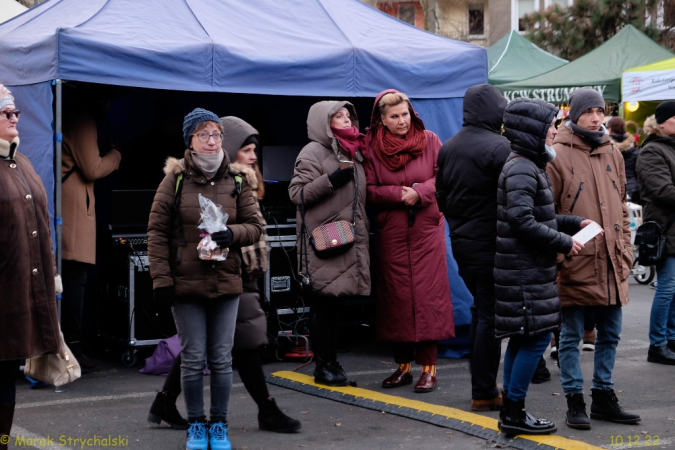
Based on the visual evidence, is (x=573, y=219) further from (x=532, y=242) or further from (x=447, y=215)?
(x=447, y=215)

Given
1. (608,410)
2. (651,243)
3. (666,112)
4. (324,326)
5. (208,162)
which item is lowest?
(608,410)

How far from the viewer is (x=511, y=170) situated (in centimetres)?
534

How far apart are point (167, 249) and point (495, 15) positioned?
36.8 metres

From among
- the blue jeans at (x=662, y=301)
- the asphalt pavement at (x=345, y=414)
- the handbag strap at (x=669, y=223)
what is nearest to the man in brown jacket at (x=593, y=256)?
the asphalt pavement at (x=345, y=414)

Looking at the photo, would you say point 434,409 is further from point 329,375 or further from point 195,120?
point 195,120

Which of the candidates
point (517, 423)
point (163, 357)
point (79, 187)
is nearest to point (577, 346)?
point (517, 423)

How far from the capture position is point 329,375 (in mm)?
7027

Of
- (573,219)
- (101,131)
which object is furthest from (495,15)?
(573,219)

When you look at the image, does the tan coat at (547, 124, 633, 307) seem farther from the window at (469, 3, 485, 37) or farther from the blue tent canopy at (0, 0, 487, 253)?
the window at (469, 3, 485, 37)

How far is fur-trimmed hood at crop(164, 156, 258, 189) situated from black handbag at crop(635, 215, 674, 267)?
343 cm


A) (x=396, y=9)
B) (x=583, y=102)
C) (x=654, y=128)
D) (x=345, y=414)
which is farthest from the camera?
(x=396, y=9)

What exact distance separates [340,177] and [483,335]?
60.6 inches

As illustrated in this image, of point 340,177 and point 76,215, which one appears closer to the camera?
point 340,177

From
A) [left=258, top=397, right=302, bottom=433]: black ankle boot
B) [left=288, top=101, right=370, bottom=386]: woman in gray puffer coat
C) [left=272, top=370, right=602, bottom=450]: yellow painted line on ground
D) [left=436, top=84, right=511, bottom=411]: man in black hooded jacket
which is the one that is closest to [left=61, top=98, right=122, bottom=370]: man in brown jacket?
[left=272, top=370, right=602, bottom=450]: yellow painted line on ground
